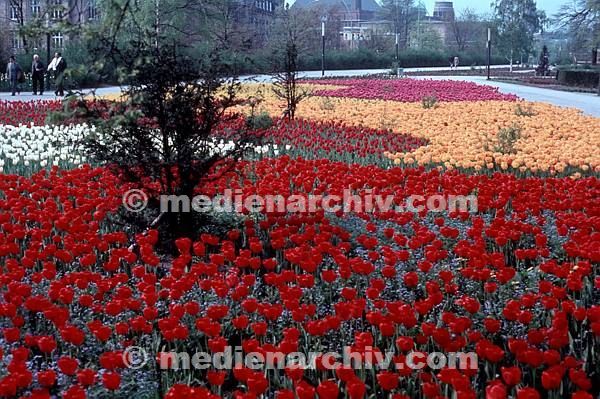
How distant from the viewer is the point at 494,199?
20.9 ft

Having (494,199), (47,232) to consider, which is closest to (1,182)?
(47,232)

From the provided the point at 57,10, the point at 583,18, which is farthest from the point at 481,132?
the point at 583,18

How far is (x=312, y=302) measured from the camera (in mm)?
4160

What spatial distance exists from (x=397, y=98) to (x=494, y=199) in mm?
15188

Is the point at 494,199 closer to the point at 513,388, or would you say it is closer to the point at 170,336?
the point at 513,388

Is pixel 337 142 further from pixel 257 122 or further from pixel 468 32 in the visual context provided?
pixel 468 32

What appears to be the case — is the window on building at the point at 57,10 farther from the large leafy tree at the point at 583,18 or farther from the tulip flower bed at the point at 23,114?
the large leafy tree at the point at 583,18

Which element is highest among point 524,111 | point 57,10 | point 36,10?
point 36,10

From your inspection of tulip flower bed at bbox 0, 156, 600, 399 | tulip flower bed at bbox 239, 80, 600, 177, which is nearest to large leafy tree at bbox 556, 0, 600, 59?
tulip flower bed at bbox 239, 80, 600, 177

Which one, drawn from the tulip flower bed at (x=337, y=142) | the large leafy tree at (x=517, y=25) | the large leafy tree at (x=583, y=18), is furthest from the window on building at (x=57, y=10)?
the large leafy tree at (x=517, y=25)

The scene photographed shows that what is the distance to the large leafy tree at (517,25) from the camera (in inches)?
2566

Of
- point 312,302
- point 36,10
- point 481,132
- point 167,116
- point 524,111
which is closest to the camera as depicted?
point 312,302

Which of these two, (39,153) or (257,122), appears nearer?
(257,122)

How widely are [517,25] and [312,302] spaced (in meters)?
65.8
